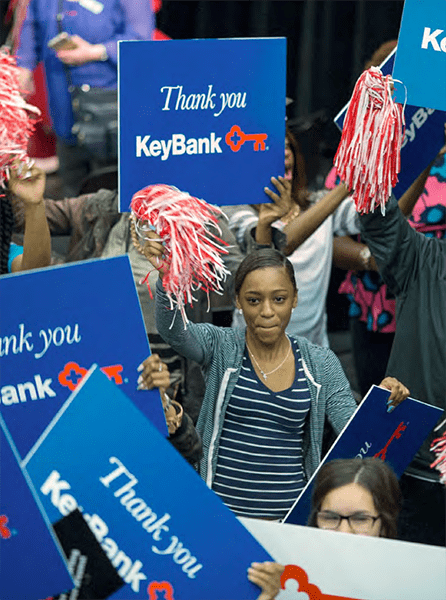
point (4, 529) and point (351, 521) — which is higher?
point (4, 529)

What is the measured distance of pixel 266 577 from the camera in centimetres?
205

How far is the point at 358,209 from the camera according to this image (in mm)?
2926

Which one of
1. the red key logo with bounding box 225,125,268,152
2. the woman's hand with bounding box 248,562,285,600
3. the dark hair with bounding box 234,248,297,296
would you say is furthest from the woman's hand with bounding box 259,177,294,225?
the woman's hand with bounding box 248,562,285,600

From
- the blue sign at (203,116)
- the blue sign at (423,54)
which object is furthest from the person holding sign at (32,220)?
the blue sign at (423,54)

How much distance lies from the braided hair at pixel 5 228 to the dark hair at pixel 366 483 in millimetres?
1094

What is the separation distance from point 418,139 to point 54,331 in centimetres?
147

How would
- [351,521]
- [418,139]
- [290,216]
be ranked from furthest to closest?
[290,216] → [418,139] → [351,521]

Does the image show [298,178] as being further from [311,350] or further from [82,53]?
[82,53]

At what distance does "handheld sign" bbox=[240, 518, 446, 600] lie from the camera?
2.05 m

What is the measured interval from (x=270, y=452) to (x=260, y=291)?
43 centimetres

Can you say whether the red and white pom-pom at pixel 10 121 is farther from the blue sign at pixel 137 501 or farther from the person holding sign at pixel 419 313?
the person holding sign at pixel 419 313

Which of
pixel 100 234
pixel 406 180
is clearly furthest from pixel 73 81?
pixel 406 180

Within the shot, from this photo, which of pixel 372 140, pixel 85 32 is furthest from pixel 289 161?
pixel 85 32

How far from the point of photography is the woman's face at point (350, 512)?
92.3 inches
